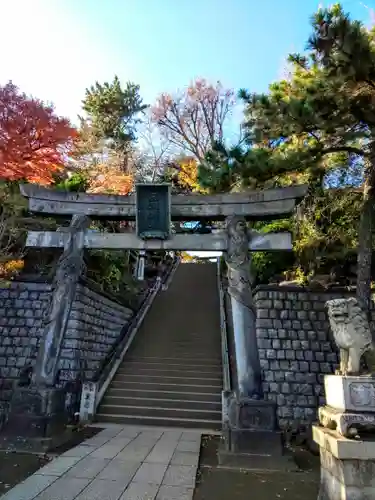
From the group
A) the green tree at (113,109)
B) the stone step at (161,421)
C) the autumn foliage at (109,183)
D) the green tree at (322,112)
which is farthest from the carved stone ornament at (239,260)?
the green tree at (113,109)

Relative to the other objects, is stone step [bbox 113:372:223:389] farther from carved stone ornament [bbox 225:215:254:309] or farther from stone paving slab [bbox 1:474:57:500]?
stone paving slab [bbox 1:474:57:500]

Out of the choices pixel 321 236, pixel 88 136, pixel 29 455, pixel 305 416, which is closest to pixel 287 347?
pixel 305 416

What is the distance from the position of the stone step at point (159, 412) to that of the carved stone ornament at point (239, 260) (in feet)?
9.89

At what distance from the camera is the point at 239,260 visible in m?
7.89

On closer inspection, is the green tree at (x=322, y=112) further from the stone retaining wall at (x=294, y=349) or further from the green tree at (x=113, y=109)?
the green tree at (x=113, y=109)

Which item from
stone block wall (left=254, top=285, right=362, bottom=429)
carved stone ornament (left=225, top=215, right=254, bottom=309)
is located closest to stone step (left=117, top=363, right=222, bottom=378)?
stone block wall (left=254, top=285, right=362, bottom=429)

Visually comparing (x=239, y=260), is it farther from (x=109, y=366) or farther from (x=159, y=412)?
(x=109, y=366)

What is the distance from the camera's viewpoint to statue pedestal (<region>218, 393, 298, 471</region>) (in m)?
6.01

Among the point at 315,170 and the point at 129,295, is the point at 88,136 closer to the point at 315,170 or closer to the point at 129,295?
the point at 129,295

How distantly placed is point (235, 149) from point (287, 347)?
515 cm

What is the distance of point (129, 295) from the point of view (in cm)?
1508

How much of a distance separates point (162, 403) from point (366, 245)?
6.24 m

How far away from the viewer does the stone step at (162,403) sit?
29.2ft

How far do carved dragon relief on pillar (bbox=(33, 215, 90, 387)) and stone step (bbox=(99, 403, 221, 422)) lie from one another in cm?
211
